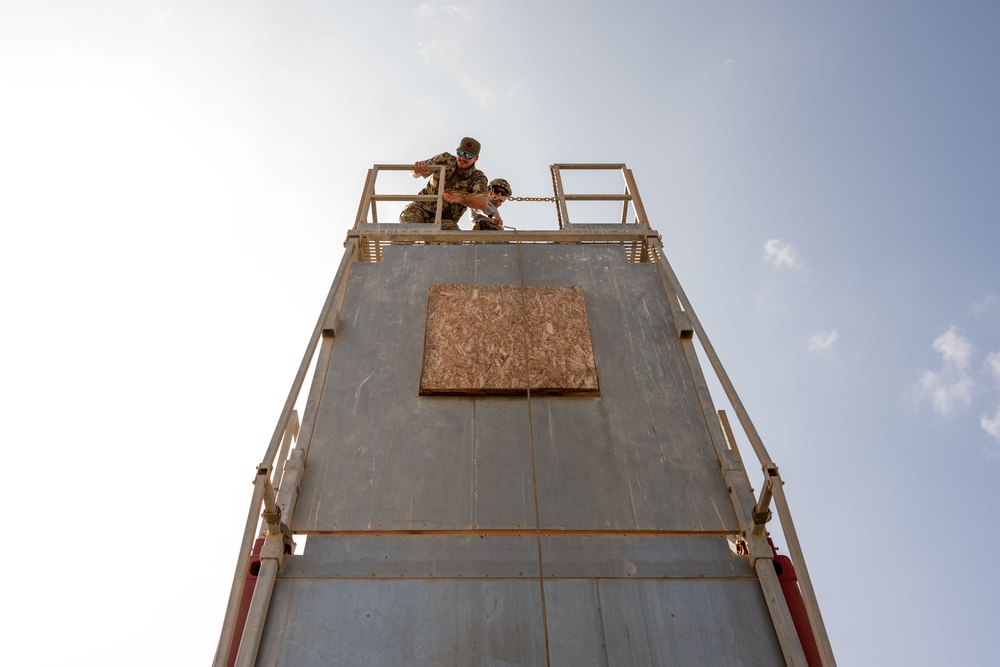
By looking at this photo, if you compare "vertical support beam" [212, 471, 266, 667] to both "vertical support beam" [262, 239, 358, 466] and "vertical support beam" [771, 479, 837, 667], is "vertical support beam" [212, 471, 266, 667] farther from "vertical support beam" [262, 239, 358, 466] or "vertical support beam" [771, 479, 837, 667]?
"vertical support beam" [771, 479, 837, 667]

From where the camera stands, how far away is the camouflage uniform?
370 inches

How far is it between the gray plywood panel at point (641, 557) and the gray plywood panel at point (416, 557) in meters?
0.18

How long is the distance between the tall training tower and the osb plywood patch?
21 mm

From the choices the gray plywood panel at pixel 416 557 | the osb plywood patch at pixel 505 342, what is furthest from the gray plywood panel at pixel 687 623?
the osb plywood patch at pixel 505 342

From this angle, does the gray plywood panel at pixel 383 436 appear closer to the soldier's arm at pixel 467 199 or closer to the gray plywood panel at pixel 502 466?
the gray plywood panel at pixel 502 466

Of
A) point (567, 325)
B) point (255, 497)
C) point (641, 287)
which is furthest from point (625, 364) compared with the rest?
point (255, 497)

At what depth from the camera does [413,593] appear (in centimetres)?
464

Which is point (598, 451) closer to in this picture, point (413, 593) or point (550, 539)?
point (550, 539)

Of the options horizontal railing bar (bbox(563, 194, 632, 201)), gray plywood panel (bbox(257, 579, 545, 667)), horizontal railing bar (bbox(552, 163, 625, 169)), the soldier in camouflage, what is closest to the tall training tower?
gray plywood panel (bbox(257, 579, 545, 667))

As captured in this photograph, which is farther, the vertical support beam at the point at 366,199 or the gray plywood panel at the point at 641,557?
the vertical support beam at the point at 366,199

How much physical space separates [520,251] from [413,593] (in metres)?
4.28

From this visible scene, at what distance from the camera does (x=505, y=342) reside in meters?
6.61

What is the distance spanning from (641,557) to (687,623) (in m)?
0.53

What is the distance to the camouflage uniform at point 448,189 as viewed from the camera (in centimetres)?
941
